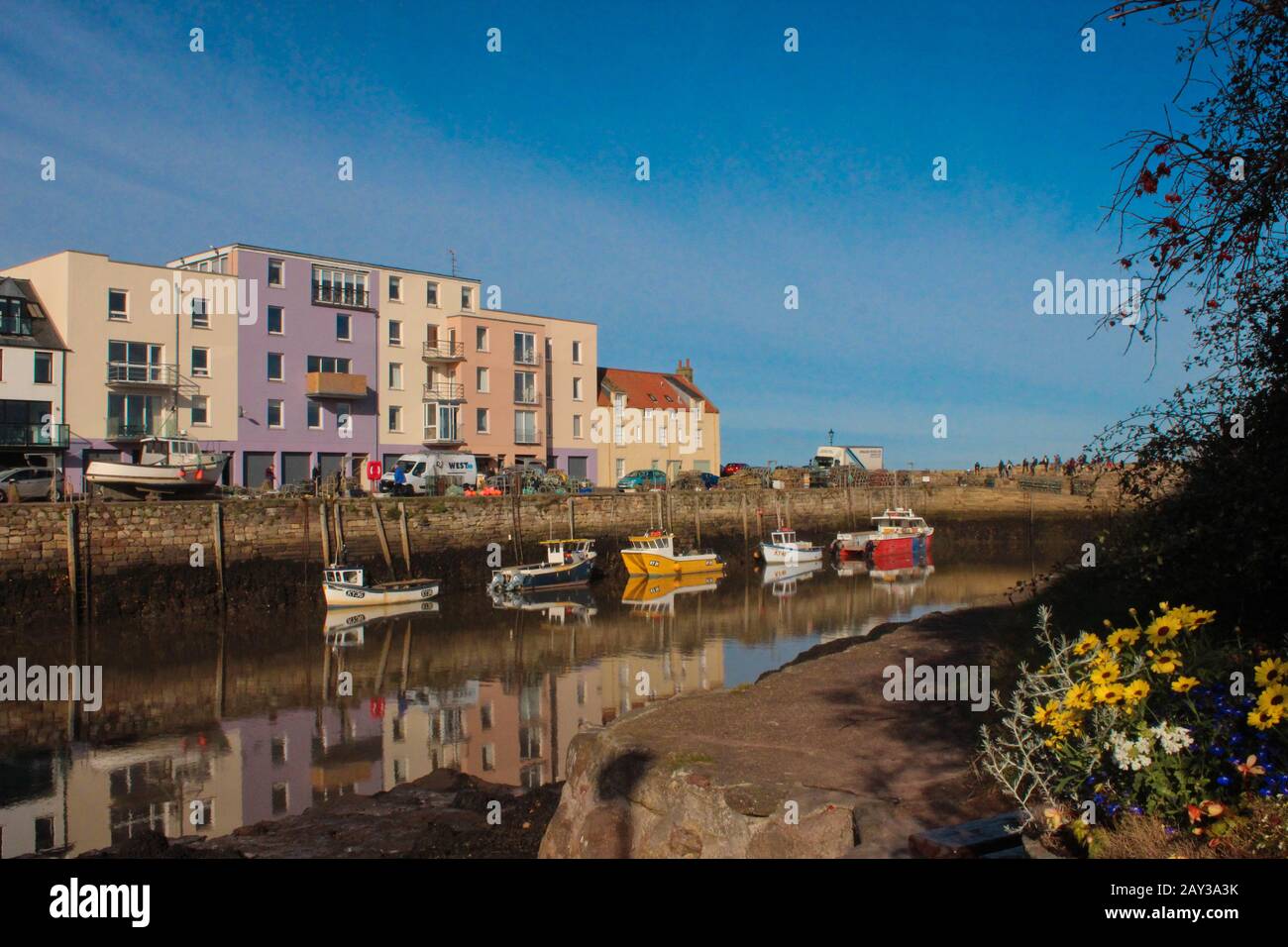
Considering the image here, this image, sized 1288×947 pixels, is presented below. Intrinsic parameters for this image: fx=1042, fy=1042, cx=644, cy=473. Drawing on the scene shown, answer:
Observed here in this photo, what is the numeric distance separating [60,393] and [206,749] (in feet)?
109

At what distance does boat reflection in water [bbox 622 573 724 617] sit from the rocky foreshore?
22.5 meters

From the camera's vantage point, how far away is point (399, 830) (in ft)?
45.5

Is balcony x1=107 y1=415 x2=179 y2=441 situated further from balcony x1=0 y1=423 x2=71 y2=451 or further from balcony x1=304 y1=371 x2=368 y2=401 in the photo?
Result: balcony x1=304 y1=371 x2=368 y2=401

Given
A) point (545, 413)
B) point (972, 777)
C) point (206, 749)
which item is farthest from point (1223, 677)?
point (545, 413)

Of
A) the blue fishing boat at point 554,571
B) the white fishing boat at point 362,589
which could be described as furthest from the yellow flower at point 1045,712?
the blue fishing boat at point 554,571

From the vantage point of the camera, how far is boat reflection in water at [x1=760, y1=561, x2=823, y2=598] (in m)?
46.9

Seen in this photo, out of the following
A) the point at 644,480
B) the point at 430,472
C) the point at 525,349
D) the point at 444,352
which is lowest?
the point at 644,480

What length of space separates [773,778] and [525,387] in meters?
55.9

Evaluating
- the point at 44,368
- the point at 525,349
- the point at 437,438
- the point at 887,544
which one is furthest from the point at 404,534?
the point at 887,544

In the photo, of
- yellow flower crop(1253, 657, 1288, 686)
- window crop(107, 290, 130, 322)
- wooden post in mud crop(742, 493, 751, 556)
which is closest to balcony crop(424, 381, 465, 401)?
window crop(107, 290, 130, 322)

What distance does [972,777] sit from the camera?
8836mm

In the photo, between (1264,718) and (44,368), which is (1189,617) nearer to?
(1264,718)

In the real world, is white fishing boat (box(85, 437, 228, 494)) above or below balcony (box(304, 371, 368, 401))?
below
